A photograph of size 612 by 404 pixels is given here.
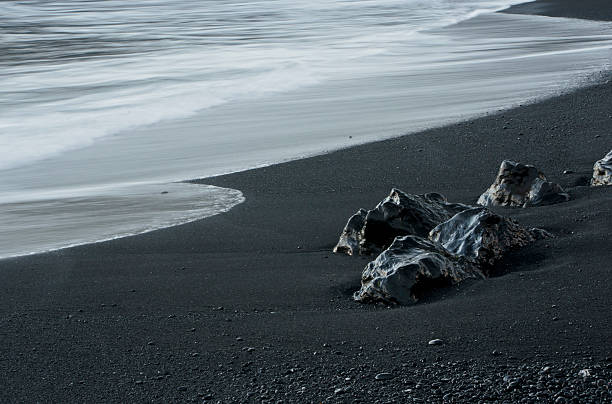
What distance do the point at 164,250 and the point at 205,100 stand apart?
19.5 feet

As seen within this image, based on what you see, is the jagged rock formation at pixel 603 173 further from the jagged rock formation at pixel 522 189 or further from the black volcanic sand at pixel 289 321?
the jagged rock formation at pixel 522 189

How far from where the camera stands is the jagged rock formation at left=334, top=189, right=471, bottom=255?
13.3 ft

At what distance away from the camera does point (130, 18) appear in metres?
26.2

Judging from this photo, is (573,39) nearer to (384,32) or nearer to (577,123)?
(384,32)

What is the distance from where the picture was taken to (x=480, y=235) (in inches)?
149

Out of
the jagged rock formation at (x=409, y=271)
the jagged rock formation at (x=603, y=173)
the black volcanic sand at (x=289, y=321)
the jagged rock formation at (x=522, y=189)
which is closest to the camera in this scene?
the black volcanic sand at (x=289, y=321)

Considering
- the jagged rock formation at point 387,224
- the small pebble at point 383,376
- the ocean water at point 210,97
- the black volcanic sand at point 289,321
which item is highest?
the ocean water at point 210,97

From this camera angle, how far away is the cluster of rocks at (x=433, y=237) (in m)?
3.48

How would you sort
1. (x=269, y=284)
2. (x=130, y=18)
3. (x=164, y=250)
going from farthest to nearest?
1. (x=130, y=18)
2. (x=164, y=250)
3. (x=269, y=284)

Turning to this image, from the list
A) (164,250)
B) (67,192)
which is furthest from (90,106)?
(164,250)

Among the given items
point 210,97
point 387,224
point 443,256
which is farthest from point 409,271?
point 210,97

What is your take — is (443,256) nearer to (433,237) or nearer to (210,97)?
(433,237)

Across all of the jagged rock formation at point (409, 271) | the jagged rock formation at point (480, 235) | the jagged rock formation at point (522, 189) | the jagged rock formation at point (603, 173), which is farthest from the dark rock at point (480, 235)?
the jagged rock formation at point (603, 173)

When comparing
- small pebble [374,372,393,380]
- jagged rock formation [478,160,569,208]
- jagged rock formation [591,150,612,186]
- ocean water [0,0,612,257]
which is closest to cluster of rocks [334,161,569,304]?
jagged rock formation [478,160,569,208]
